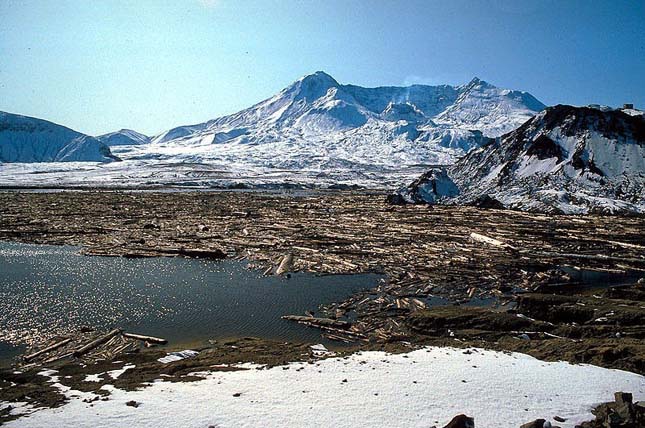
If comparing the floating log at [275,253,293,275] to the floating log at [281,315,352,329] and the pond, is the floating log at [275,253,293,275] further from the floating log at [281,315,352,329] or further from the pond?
the floating log at [281,315,352,329]

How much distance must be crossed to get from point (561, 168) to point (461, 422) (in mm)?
57561

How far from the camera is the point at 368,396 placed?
863 cm

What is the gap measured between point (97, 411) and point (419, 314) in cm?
1101

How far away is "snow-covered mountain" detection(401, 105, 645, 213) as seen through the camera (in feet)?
164

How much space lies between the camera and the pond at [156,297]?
14.5 m

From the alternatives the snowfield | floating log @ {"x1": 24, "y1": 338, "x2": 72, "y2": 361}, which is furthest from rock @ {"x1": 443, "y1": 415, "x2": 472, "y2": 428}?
floating log @ {"x1": 24, "y1": 338, "x2": 72, "y2": 361}

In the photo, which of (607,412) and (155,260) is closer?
(607,412)

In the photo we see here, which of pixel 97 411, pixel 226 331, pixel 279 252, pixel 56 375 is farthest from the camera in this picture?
pixel 279 252

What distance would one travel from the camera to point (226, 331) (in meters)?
14.6

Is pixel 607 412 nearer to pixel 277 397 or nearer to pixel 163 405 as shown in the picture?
pixel 277 397

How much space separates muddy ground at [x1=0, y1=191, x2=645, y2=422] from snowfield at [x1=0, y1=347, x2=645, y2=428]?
1103mm

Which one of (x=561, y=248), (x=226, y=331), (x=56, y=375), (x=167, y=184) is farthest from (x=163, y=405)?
(x=167, y=184)

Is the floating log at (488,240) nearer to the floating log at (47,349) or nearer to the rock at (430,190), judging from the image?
the floating log at (47,349)

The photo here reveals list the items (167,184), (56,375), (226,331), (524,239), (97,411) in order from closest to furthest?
(97,411) < (56,375) < (226,331) < (524,239) < (167,184)
